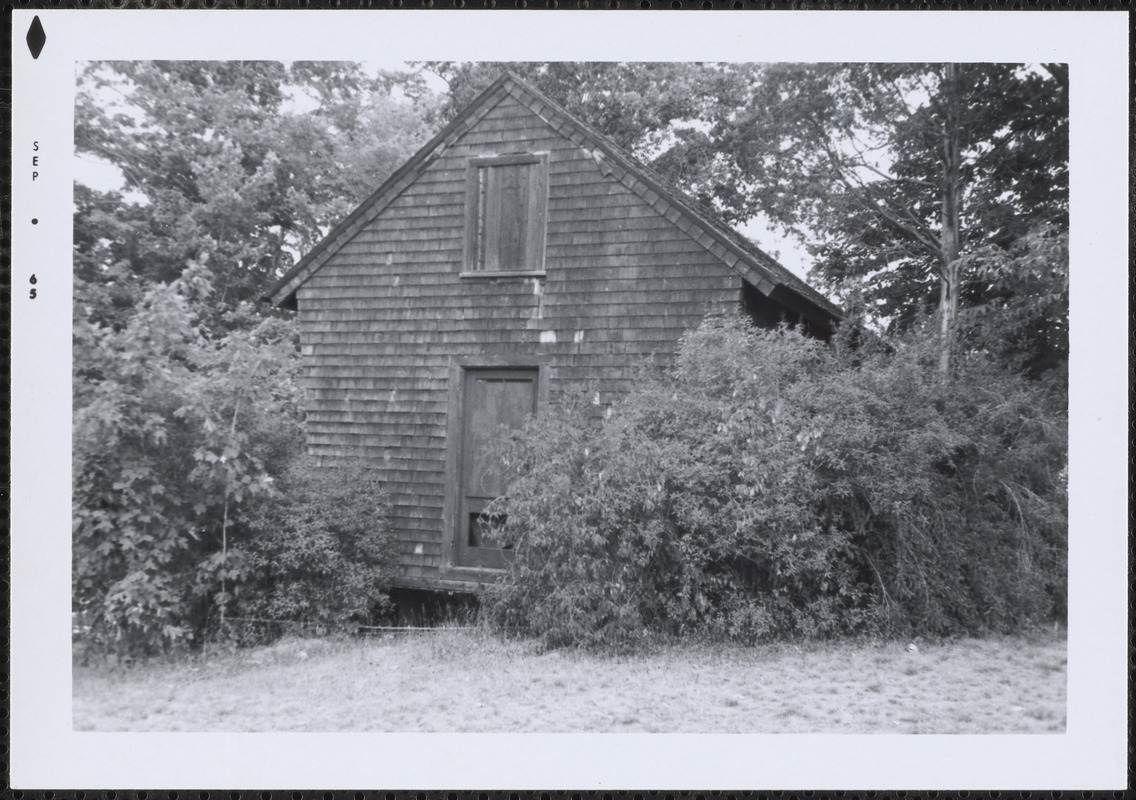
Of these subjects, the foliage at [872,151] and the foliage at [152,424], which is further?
the foliage at [872,151]

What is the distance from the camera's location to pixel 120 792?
16.4 feet

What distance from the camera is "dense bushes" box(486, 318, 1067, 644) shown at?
24.5 ft

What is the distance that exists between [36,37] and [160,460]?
344cm

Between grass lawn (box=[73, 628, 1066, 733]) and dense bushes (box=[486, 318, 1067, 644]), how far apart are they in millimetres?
394

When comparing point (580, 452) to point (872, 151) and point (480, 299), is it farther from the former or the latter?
point (872, 151)

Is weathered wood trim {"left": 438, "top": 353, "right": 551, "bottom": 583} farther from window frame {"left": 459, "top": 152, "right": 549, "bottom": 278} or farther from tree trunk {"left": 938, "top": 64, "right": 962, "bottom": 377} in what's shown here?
tree trunk {"left": 938, "top": 64, "right": 962, "bottom": 377}

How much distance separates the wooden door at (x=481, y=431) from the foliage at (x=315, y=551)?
3.35 ft

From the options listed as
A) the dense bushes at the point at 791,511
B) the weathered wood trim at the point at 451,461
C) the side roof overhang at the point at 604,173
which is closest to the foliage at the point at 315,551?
the weathered wood trim at the point at 451,461

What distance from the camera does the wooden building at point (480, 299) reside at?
32.1 feet

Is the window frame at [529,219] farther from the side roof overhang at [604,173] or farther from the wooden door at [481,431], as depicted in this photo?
the wooden door at [481,431]

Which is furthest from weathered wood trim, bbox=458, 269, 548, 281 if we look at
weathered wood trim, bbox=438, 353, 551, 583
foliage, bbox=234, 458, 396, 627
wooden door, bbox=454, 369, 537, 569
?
foliage, bbox=234, 458, 396, 627

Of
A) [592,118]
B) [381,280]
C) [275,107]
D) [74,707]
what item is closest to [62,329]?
[74,707]

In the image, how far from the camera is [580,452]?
8.01 meters

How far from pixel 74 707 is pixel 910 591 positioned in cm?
685
